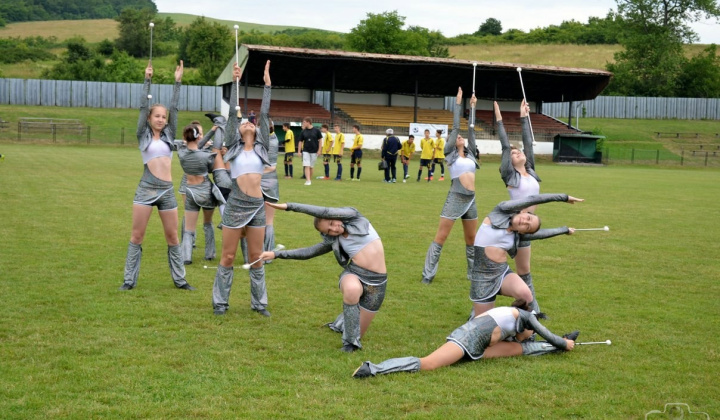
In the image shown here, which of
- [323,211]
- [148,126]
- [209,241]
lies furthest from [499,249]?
[209,241]

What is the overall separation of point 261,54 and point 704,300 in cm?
3893

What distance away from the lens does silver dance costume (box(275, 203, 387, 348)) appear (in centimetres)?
686

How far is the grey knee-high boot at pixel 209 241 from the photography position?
1150cm

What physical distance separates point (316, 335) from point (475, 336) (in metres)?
1.79

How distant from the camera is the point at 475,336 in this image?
651 cm

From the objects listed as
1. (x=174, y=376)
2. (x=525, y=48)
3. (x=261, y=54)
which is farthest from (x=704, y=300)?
(x=525, y=48)

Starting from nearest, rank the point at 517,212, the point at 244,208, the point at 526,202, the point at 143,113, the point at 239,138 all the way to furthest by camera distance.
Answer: the point at 526,202 → the point at 517,212 → the point at 244,208 → the point at 239,138 → the point at 143,113

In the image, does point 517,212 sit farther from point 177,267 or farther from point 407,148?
point 407,148

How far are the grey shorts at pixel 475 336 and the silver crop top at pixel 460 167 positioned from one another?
13.2 feet

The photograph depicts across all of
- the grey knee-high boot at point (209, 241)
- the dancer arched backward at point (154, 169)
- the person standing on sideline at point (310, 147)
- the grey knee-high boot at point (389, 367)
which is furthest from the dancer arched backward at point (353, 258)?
the person standing on sideline at point (310, 147)

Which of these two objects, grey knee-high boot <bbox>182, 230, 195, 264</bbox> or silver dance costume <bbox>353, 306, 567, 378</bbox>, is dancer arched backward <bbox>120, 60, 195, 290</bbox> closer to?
grey knee-high boot <bbox>182, 230, 195, 264</bbox>

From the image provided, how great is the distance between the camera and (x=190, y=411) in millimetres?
5305

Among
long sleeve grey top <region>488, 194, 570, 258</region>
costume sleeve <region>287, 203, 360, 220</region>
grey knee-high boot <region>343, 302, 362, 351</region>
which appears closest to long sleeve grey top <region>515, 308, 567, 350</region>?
long sleeve grey top <region>488, 194, 570, 258</region>

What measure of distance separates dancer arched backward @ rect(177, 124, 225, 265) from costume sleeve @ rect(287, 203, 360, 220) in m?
4.20
